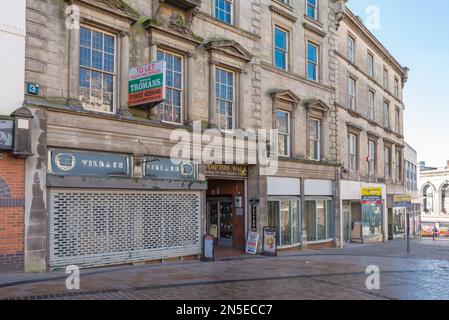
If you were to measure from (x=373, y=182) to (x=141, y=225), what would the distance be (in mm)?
19843

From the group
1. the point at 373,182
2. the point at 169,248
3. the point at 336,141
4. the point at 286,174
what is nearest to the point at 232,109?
the point at 286,174

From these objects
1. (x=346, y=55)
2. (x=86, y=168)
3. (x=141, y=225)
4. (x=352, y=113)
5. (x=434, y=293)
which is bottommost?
(x=434, y=293)

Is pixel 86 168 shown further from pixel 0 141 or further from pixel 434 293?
pixel 434 293

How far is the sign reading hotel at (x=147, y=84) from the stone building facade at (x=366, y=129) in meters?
14.0

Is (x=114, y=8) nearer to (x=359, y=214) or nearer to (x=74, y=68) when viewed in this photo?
(x=74, y=68)

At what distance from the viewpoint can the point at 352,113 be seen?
2764cm

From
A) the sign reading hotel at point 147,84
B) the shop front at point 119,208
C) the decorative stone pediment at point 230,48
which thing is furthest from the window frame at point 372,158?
the sign reading hotel at point 147,84

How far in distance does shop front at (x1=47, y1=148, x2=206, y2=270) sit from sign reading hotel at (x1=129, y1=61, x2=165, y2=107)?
6.06ft

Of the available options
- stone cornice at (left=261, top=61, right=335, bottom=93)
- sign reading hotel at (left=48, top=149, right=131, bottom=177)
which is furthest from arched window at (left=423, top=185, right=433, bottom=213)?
sign reading hotel at (left=48, top=149, right=131, bottom=177)

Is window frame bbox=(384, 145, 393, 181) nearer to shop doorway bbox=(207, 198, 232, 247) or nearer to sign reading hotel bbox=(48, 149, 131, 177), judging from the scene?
shop doorway bbox=(207, 198, 232, 247)

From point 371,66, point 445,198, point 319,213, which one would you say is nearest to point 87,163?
point 319,213

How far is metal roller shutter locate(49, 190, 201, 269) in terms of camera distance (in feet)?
41.9
